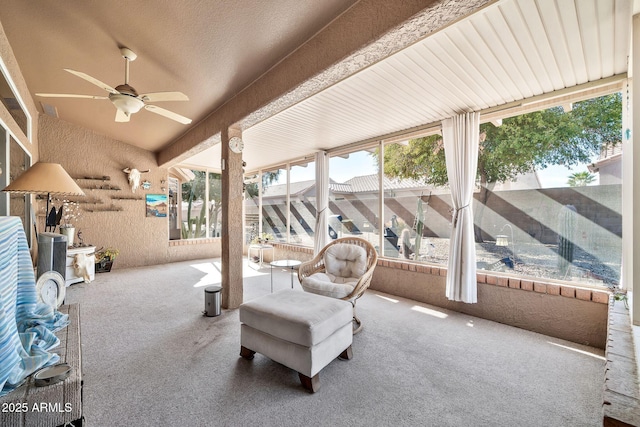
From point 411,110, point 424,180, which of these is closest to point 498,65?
point 411,110

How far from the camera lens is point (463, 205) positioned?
350 centimetres

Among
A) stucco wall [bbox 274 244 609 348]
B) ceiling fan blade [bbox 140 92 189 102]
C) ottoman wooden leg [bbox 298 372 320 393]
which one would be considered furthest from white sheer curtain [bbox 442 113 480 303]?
ceiling fan blade [bbox 140 92 189 102]

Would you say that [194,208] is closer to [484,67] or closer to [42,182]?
[42,182]

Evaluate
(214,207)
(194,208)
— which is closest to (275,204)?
(214,207)

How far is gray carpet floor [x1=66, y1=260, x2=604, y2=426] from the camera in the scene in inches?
67.0

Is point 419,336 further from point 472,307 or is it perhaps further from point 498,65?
point 498,65

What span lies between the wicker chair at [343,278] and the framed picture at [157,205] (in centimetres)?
496

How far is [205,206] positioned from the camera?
7.48m

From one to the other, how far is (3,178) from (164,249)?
4.58 m

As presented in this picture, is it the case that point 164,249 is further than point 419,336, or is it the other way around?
point 164,249

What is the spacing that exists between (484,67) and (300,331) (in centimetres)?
289

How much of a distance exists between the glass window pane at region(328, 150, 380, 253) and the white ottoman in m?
2.71

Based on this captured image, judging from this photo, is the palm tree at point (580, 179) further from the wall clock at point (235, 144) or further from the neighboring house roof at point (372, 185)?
the wall clock at point (235, 144)

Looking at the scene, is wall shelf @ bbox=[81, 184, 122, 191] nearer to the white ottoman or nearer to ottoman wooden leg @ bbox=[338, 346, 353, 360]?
the white ottoman
